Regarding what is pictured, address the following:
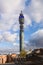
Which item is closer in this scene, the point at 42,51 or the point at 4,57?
the point at 42,51

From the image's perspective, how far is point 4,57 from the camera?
180 feet

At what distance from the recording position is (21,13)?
200 ft

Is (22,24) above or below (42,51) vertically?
above

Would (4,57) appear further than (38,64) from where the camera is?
Yes

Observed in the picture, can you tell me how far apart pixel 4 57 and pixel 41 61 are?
34.4m

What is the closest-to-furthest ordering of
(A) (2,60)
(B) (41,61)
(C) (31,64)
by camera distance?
(B) (41,61) → (C) (31,64) → (A) (2,60)

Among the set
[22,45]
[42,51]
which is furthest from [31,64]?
[22,45]

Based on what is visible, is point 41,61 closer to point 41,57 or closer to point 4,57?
point 41,57

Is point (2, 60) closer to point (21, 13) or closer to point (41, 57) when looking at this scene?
point (21, 13)

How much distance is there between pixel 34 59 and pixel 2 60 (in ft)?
104

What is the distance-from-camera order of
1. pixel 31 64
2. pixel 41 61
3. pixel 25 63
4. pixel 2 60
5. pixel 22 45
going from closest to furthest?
pixel 41 61 < pixel 31 64 < pixel 25 63 < pixel 2 60 < pixel 22 45

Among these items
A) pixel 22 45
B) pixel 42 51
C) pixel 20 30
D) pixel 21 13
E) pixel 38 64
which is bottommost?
pixel 38 64

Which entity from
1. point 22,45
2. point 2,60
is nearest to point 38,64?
point 2,60

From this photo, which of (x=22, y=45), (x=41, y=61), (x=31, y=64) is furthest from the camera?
(x=22, y=45)
